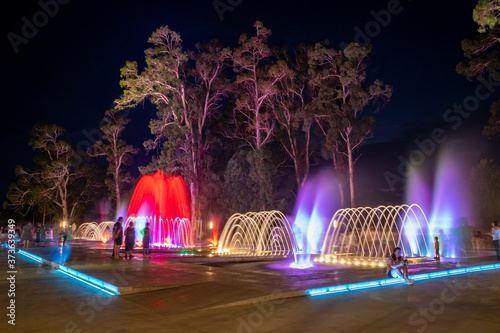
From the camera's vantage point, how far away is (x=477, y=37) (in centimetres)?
2302

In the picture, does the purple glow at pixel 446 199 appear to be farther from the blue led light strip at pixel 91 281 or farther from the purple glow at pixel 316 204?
the blue led light strip at pixel 91 281

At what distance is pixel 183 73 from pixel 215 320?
36.7m

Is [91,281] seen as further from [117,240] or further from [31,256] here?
[31,256]

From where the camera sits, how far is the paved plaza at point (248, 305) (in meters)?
6.19

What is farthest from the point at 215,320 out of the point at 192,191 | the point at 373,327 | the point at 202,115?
the point at 202,115

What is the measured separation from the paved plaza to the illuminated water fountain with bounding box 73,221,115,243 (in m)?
35.3

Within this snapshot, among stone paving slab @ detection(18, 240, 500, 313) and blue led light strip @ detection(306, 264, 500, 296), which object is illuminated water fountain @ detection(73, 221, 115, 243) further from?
blue led light strip @ detection(306, 264, 500, 296)

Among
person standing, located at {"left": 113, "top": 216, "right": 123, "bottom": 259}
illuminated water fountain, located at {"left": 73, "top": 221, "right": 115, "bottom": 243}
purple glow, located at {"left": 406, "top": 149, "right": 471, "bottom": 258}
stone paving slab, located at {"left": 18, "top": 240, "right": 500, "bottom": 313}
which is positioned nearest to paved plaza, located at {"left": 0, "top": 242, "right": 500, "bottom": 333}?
stone paving slab, located at {"left": 18, "top": 240, "right": 500, "bottom": 313}

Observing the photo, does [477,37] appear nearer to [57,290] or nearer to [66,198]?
[57,290]

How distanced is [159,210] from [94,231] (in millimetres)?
21450

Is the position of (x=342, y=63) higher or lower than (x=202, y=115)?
higher

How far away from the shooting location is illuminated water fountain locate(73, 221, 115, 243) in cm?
4528

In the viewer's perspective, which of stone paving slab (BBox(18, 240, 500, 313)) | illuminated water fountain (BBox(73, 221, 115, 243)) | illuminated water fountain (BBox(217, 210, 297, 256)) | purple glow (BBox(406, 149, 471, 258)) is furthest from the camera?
illuminated water fountain (BBox(73, 221, 115, 243))

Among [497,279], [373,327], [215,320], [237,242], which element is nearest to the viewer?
[373,327]
